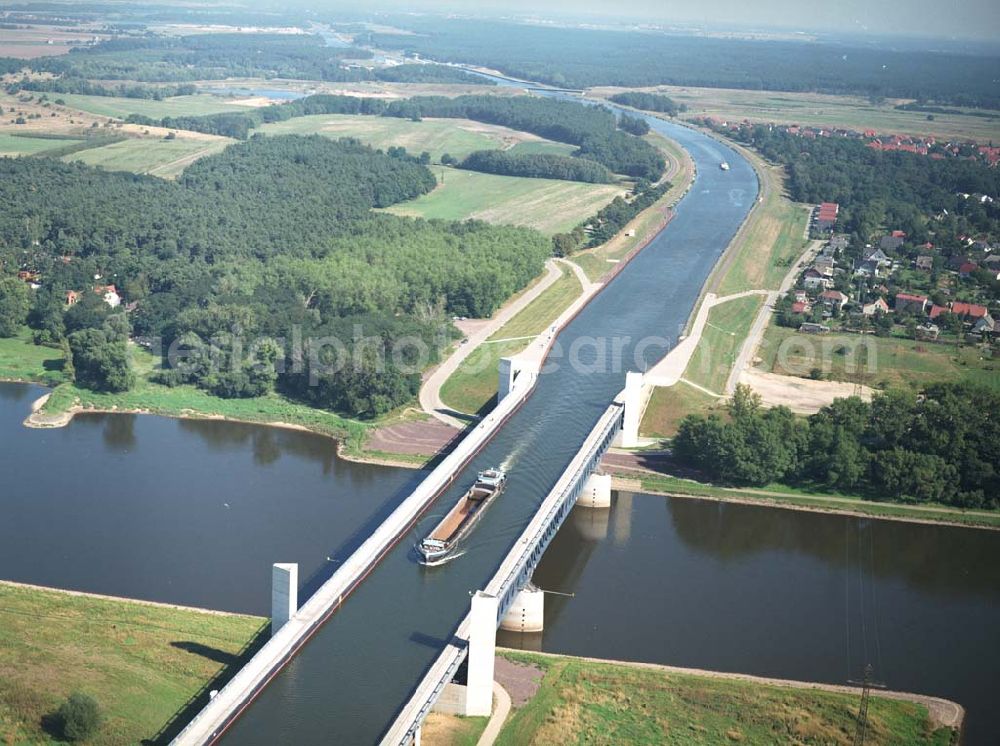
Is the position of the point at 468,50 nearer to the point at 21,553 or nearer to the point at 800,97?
the point at 800,97

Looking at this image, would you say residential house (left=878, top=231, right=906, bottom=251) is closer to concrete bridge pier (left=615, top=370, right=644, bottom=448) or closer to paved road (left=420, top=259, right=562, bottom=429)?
paved road (left=420, top=259, right=562, bottom=429)

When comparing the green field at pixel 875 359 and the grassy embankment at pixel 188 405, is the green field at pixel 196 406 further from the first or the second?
the green field at pixel 875 359

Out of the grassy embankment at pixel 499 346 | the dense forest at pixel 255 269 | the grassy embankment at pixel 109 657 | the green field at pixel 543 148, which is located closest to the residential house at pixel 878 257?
the grassy embankment at pixel 499 346

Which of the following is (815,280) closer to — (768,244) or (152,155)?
(768,244)

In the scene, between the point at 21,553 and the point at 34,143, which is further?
the point at 34,143

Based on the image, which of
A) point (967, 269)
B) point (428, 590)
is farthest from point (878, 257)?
point (428, 590)

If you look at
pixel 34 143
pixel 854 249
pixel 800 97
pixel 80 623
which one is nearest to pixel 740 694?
pixel 80 623
